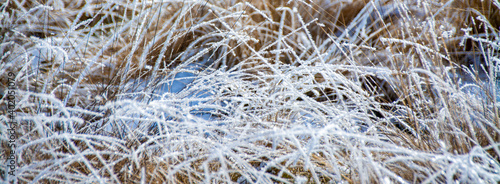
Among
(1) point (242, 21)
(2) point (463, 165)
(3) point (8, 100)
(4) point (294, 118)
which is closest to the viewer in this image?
(2) point (463, 165)

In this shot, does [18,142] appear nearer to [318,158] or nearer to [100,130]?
[100,130]

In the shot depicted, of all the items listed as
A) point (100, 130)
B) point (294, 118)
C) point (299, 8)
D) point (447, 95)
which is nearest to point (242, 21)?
point (299, 8)

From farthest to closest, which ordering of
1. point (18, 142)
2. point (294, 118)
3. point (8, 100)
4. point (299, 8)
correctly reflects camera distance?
point (299, 8)
point (294, 118)
point (8, 100)
point (18, 142)

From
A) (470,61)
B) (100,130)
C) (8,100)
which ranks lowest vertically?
(470,61)

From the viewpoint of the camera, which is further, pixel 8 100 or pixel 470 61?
pixel 470 61

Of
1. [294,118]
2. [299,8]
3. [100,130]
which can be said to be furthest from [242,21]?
[100,130]

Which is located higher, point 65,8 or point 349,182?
point 65,8

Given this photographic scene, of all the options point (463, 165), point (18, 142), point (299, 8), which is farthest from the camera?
point (299, 8)

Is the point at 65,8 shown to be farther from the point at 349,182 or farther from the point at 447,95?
the point at 447,95

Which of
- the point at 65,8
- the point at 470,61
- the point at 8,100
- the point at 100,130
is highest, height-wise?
the point at 65,8
